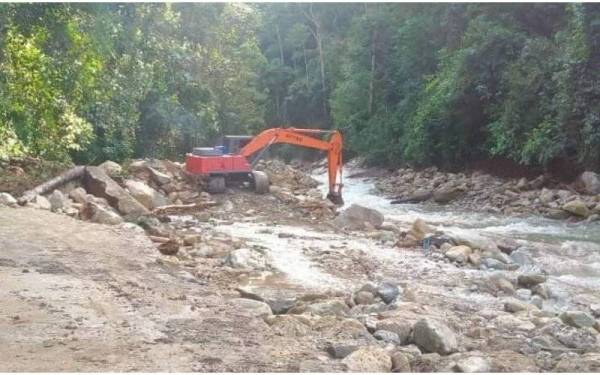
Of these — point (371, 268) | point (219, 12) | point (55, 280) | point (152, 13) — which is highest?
point (219, 12)

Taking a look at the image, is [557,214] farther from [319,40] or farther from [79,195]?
[319,40]

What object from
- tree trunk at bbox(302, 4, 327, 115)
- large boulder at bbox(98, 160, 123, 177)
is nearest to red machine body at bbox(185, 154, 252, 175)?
large boulder at bbox(98, 160, 123, 177)

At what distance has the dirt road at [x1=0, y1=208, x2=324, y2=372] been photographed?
12.8 ft

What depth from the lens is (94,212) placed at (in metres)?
10.0

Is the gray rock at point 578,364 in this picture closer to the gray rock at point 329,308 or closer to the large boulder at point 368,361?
the large boulder at point 368,361

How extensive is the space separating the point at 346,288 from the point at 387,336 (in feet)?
7.66

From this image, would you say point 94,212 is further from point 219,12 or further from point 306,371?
point 219,12

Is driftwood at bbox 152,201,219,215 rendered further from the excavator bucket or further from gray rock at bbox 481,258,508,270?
gray rock at bbox 481,258,508,270

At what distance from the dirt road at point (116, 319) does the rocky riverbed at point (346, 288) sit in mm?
24

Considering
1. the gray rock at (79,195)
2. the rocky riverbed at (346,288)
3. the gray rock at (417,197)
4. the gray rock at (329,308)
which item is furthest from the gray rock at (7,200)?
the gray rock at (417,197)

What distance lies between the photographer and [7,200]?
9836 millimetres

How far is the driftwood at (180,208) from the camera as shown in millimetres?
12070

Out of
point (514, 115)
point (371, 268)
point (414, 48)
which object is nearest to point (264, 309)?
point (371, 268)

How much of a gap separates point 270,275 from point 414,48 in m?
19.9
